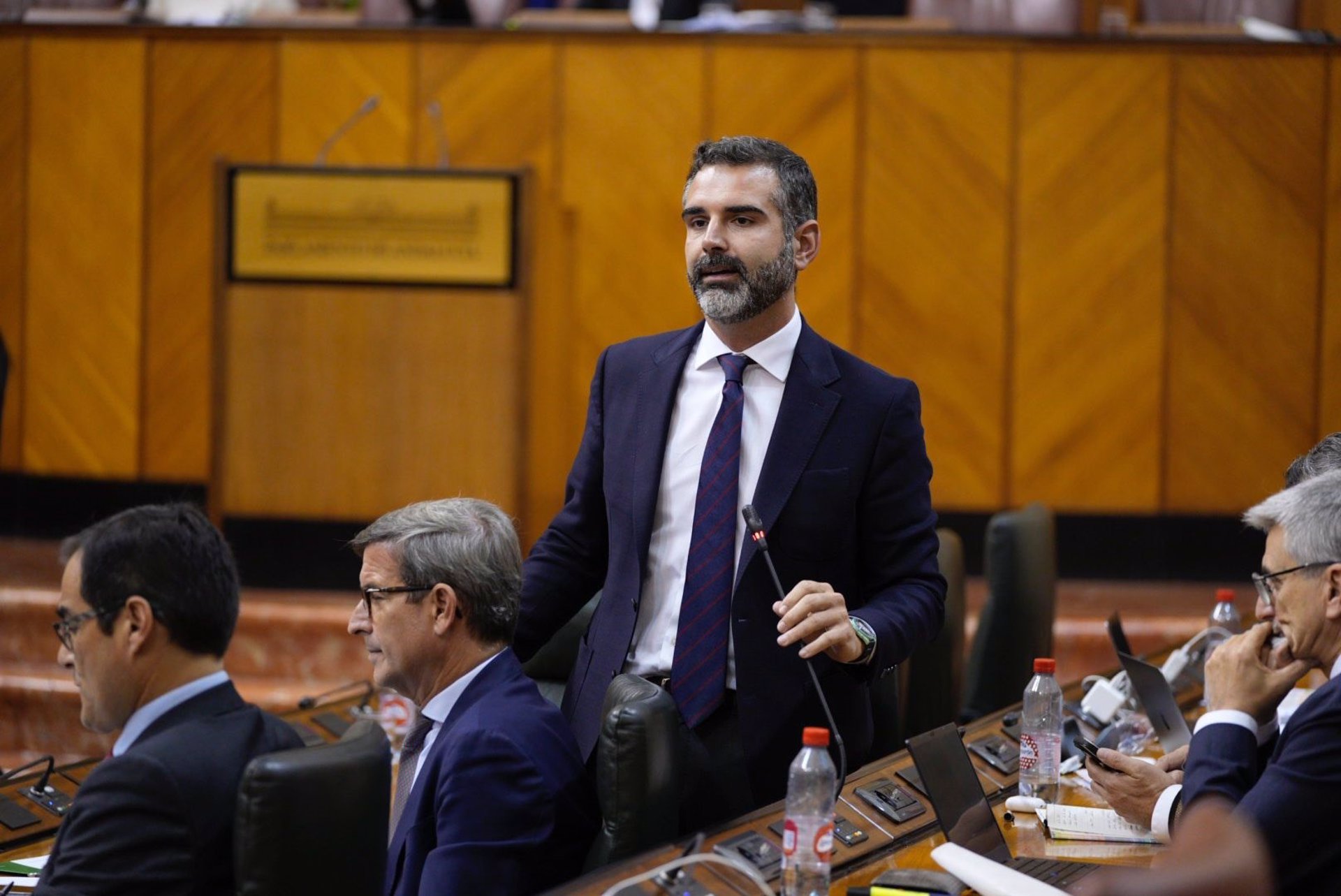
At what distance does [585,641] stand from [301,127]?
4083mm

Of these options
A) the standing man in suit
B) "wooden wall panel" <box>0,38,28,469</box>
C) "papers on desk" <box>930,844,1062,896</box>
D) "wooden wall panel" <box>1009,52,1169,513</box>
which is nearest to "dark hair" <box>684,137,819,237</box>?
the standing man in suit

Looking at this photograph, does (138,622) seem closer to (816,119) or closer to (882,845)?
(882,845)

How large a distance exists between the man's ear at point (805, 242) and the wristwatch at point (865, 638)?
58 cm

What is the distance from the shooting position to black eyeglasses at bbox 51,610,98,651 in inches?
74.7

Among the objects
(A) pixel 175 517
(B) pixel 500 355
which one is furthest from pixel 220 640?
(B) pixel 500 355

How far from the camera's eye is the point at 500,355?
4.94 m

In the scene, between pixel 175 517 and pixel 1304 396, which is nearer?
pixel 175 517

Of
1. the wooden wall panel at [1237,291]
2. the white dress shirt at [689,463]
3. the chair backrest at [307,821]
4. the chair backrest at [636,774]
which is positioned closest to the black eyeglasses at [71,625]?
the chair backrest at [307,821]

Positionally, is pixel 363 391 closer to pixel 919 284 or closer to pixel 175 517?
pixel 919 284

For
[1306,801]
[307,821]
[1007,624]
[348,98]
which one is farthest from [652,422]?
[348,98]

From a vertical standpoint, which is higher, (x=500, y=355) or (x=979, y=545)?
(x=500, y=355)

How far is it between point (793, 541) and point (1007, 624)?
1573 mm

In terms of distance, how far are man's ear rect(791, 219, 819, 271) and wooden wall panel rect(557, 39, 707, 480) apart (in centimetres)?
339

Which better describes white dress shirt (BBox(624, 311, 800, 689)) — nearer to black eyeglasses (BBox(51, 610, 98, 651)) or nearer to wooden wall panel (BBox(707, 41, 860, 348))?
black eyeglasses (BBox(51, 610, 98, 651))
